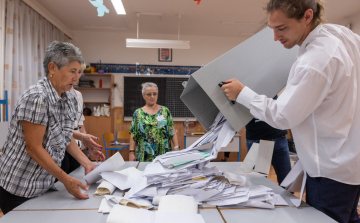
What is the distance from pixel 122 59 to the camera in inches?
215

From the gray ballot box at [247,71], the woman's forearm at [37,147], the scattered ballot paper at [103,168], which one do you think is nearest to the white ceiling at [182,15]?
the gray ballot box at [247,71]

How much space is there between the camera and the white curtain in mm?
3248

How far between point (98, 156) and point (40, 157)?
0.52 metres

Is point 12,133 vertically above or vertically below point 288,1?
below

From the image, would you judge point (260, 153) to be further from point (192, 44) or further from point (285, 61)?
point (192, 44)

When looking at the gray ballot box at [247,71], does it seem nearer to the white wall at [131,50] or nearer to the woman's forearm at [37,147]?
the woman's forearm at [37,147]

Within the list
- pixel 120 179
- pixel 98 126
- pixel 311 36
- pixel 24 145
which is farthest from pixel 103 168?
pixel 98 126

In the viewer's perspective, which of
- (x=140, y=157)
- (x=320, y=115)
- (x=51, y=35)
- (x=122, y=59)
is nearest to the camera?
(x=320, y=115)

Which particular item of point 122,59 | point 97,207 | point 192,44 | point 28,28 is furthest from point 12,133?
point 192,44

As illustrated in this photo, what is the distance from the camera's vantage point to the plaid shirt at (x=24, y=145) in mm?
1004

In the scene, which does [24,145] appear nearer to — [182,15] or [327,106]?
[327,106]

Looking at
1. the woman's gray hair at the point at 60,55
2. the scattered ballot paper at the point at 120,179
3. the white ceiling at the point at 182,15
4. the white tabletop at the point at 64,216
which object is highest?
the white ceiling at the point at 182,15

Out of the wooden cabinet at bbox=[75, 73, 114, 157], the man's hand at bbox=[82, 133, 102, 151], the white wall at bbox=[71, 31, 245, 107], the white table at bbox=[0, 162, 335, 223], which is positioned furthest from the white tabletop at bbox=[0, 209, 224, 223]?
the white wall at bbox=[71, 31, 245, 107]

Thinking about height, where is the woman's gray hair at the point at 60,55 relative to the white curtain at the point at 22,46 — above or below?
below
